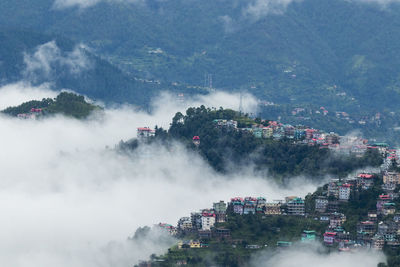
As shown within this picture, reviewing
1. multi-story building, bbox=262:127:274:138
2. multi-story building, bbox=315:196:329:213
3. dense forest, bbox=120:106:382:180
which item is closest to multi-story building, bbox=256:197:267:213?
multi-story building, bbox=315:196:329:213

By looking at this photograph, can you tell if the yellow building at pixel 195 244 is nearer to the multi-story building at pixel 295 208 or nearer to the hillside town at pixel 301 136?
the multi-story building at pixel 295 208

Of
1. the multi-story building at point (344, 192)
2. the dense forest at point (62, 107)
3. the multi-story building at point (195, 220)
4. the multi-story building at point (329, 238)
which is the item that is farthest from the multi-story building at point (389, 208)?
the dense forest at point (62, 107)

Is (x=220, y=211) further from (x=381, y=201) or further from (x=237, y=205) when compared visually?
(x=381, y=201)

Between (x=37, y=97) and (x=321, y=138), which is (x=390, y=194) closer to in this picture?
(x=321, y=138)

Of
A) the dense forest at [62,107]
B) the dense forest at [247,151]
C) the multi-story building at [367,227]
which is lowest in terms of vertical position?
the multi-story building at [367,227]

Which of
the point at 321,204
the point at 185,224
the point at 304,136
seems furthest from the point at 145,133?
the point at 321,204

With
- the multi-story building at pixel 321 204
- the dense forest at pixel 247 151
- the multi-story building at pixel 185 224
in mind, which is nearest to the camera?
the multi-story building at pixel 321 204

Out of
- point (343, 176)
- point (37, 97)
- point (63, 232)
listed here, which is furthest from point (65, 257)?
point (37, 97)
